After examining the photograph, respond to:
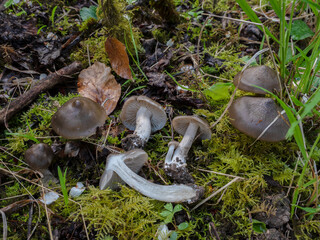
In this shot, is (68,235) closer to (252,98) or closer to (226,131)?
(226,131)

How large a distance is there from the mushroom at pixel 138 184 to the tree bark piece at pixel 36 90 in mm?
1266

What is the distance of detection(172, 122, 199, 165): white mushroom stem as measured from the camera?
89.6 inches

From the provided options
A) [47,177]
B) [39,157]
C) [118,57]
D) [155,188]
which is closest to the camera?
[155,188]

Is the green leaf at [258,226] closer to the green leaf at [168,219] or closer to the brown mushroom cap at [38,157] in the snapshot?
the green leaf at [168,219]

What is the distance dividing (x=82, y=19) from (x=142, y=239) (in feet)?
10.4

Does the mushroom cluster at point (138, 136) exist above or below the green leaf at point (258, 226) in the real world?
above

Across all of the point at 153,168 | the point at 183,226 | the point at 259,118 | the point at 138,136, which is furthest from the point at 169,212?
the point at 259,118

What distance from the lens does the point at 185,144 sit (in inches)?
91.7

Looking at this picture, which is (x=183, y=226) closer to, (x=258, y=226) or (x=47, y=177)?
(x=258, y=226)

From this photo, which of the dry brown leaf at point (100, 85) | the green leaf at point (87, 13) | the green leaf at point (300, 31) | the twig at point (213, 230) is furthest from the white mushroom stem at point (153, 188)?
the green leaf at point (300, 31)

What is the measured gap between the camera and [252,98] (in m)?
2.25

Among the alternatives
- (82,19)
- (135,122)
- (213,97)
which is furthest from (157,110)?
(82,19)

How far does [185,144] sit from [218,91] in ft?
2.29

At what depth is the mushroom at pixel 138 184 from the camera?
1.99m
